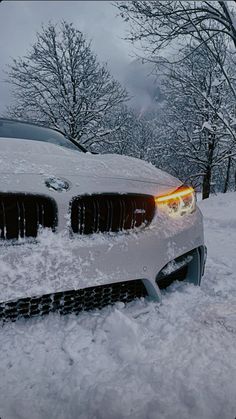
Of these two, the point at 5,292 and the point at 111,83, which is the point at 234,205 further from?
the point at 111,83

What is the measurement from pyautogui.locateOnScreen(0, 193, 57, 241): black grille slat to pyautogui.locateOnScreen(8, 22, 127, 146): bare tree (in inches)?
589

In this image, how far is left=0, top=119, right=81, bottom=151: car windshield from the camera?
296 cm

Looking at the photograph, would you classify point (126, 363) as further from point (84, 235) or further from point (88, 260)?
point (84, 235)

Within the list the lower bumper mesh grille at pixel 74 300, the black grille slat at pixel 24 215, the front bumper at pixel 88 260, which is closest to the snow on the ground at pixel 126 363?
the lower bumper mesh grille at pixel 74 300

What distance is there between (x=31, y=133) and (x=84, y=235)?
1927 millimetres

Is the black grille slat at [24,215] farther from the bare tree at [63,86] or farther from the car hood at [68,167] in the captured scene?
the bare tree at [63,86]

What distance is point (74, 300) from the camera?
156 centimetres

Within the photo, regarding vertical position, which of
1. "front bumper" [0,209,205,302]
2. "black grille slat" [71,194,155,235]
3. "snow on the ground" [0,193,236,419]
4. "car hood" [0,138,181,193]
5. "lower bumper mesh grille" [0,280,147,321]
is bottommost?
"snow on the ground" [0,193,236,419]

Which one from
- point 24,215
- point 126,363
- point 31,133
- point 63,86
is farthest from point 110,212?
point 63,86

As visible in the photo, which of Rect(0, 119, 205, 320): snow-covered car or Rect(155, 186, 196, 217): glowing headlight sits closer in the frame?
Rect(0, 119, 205, 320): snow-covered car

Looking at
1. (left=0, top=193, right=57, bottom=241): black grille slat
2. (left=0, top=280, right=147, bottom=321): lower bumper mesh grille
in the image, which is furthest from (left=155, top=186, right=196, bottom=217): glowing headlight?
(left=0, top=193, right=57, bottom=241): black grille slat

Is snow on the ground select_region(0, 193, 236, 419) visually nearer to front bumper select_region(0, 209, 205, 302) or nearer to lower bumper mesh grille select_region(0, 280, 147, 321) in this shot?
lower bumper mesh grille select_region(0, 280, 147, 321)

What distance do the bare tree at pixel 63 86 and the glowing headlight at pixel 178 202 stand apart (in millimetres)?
14491

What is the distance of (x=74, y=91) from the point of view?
632 inches
